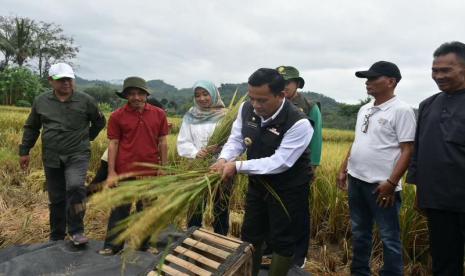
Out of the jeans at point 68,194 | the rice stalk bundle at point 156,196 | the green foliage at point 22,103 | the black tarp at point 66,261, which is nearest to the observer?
the rice stalk bundle at point 156,196

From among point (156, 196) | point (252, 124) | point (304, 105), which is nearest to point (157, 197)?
point (156, 196)

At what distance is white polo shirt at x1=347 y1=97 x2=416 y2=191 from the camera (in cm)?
267

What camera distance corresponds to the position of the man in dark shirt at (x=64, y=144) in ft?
11.7

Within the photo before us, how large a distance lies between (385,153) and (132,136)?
1.96 meters

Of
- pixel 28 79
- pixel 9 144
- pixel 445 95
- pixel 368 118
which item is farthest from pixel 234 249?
pixel 28 79

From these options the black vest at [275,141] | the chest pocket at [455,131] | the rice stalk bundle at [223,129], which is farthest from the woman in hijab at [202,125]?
the chest pocket at [455,131]

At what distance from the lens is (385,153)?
2.74 m

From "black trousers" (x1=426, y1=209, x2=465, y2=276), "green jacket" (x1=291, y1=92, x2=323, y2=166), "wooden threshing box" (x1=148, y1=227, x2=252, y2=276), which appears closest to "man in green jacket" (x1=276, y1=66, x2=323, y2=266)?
"green jacket" (x1=291, y1=92, x2=323, y2=166)

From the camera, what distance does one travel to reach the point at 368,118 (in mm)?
2861

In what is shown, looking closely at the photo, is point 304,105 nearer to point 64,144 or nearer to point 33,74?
point 64,144

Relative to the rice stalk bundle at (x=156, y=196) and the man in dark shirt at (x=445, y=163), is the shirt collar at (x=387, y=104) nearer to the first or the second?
the man in dark shirt at (x=445, y=163)

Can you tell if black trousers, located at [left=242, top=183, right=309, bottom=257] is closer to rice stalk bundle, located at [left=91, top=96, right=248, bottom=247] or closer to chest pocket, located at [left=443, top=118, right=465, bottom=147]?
rice stalk bundle, located at [left=91, top=96, right=248, bottom=247]

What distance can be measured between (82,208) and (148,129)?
92 cm

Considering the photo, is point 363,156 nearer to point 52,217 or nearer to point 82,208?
point 82,208
